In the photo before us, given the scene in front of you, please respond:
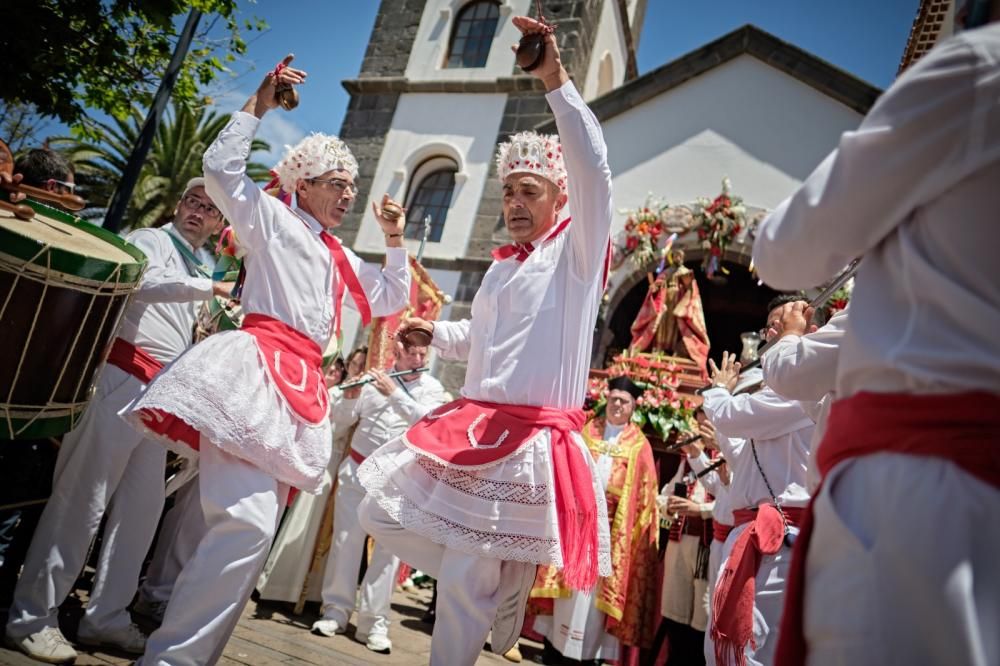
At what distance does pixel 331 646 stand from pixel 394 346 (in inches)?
94.6

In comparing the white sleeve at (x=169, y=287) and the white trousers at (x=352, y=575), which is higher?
the white sleeve at (x=169, y=287)

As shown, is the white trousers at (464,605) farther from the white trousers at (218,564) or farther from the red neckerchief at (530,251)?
the red neckerchief at (530,251)

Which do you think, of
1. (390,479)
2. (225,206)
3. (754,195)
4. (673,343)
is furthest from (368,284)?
(754,195)

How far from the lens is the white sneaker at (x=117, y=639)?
3055 millimetres

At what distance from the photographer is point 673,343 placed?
8.88 meters

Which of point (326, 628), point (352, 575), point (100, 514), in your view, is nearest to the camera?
point (100, 514)

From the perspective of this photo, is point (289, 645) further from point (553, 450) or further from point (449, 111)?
point (449, 111)

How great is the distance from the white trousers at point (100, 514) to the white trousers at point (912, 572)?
298cm

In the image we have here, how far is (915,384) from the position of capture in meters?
1.19

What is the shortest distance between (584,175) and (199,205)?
2.56 metres

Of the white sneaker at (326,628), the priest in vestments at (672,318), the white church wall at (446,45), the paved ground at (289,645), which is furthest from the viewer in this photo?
the white church wall at (446,45)

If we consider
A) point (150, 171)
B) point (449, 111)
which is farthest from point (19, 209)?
point (150, 171)

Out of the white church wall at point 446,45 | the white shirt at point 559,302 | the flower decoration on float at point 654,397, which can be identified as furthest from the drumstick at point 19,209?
the white church wall at point 446,45

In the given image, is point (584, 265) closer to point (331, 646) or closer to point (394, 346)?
point (331, 646)
